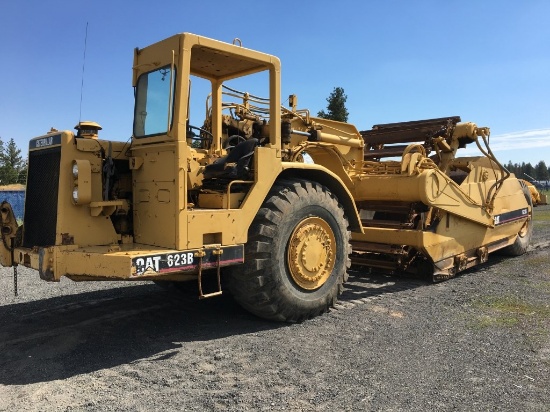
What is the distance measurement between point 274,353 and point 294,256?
3.58ft

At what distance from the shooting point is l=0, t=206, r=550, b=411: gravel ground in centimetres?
328

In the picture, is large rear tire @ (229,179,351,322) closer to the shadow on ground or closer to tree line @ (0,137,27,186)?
the shadow on ground

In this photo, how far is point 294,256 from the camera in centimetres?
484

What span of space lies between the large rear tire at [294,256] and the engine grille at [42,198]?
177cm

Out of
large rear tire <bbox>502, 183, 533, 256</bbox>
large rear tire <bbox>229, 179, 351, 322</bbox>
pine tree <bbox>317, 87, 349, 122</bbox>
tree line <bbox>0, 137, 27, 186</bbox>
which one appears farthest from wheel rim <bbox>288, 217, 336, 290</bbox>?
tree line <bbox>0, 137, 27, 186</bbox>

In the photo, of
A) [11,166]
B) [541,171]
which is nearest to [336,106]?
[11,166]

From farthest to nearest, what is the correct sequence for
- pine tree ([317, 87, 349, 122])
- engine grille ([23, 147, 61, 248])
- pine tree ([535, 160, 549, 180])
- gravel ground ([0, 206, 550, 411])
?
pine tree ([535, 160, 549, 180]), pine tree ([317, 87, 349, 122]), engine grille ([23, 147, 61, 248]), gravel ground ([0, 206, 550, 411])

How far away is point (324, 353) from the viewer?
4090mm

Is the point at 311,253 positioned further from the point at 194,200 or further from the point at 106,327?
the point at 106,327

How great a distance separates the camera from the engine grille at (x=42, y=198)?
4.43 meters

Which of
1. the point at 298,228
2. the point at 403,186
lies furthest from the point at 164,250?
the point at 403,186

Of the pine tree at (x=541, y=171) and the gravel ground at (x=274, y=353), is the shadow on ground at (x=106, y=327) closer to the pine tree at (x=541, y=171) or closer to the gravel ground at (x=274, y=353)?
the gravel ground at (x=274, y=353)

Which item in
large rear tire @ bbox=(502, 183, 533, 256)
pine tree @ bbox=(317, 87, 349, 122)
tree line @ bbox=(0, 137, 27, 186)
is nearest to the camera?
large rear tire @ bbox=(502, 183, 533, 256)

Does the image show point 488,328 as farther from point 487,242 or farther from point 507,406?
point 487,242
